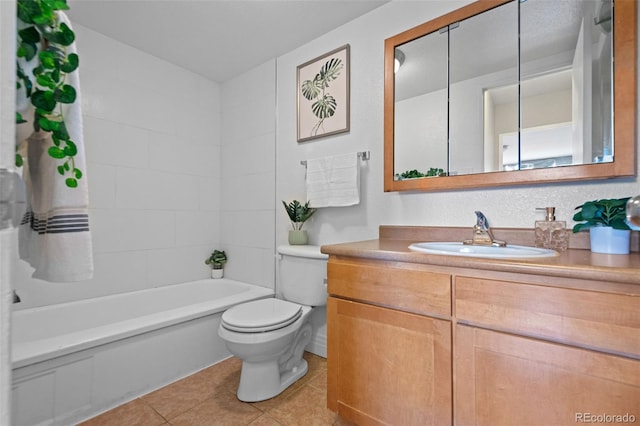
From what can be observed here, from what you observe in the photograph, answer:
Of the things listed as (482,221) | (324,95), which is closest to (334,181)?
(324,95)

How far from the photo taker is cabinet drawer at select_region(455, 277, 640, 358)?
2.41 feet

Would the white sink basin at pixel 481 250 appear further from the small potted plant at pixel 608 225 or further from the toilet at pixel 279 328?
the toilet at pixel 279 328

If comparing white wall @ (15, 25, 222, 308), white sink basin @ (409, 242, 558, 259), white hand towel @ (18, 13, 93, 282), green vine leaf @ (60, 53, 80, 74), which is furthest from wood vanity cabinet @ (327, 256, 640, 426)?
white wall @ (15, 25, 222, 308)

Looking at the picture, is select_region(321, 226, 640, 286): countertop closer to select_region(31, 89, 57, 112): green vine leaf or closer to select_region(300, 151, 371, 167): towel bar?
select_region(300, 151, 371, 167): towel bar

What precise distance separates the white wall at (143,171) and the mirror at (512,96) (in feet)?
5.53

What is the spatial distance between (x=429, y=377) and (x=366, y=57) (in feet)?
5.66

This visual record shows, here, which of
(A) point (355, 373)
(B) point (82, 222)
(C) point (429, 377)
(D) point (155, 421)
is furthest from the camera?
(D) point (155, 421)

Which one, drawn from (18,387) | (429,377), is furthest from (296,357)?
(18,387)

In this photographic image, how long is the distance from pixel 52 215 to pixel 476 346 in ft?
3.70

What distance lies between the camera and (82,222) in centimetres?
54

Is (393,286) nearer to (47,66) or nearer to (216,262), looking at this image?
(47,66)

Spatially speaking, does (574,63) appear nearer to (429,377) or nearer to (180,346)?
(429,377)

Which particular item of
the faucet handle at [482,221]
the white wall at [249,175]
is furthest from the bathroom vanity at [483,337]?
the white wall at [249,175]

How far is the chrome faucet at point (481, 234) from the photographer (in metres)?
1.31
